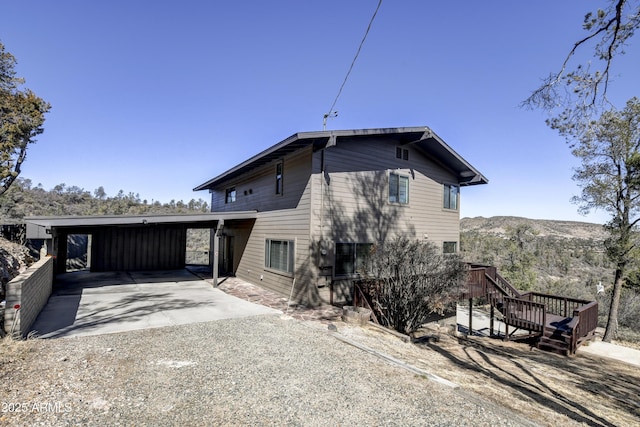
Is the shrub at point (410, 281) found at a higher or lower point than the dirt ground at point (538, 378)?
higher

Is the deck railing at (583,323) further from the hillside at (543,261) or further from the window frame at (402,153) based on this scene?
the window frame at (402,153)

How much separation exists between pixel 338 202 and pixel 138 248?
11.7 meters

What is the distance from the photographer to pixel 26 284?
5828 mm

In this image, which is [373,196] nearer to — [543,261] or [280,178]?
[280,178]

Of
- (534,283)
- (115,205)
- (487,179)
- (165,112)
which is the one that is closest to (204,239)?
(115,205)

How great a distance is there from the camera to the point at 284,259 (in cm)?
1078

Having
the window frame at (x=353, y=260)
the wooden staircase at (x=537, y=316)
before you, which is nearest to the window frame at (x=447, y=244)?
the wooden staircase at (x=537, y=316)

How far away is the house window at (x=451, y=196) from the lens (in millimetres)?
13734

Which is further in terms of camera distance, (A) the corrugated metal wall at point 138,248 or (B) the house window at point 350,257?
(A) the corrugated metal wall at point 138,248

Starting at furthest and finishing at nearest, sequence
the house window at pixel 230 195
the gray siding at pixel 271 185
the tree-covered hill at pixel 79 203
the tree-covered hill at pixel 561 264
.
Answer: the tree-covered hill at pixel 79 203 < the house window at pixel 230 195 < the tree-covered hill at pixel 561 264 < the gray siding at pixel 271 185

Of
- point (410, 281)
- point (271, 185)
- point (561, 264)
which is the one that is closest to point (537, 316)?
point (410, 281)

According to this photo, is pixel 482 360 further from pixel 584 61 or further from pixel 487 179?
pixel 487 179

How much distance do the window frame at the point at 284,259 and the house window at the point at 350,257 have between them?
1442 millimetres

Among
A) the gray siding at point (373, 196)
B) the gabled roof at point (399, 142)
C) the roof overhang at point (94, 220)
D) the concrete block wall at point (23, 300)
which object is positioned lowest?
the concrete block wall at point (23, 300)
